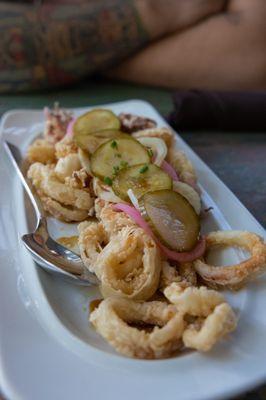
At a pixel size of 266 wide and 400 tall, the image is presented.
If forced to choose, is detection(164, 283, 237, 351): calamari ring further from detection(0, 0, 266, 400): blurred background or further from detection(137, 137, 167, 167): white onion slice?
detection(0, 0, 266, 400): blurred background

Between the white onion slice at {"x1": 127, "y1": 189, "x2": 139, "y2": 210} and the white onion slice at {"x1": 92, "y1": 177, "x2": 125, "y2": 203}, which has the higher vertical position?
the white onion slice at {"x1": 127, "y1": 189, "x2": 139, "y2": 210}

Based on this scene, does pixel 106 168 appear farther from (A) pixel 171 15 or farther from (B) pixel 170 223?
(A) pixel 171 15

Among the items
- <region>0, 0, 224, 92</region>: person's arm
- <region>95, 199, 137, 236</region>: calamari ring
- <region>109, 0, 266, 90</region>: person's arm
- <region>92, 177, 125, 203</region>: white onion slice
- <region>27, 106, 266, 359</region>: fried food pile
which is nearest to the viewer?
<region>27, 106, 266, 359</region>: fried food pile

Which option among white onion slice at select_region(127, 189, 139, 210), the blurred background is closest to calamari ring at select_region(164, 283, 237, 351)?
white onion slice at select_region(127, 189, 139, 210)

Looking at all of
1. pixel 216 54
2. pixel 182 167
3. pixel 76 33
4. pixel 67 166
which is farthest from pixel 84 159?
pixel 216 54

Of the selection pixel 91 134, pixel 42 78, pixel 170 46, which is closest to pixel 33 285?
pixel 91 134

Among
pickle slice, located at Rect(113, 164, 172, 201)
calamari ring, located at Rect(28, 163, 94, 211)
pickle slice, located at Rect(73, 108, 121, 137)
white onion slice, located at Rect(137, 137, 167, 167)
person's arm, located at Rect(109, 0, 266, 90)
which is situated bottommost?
person's arm, located at Rect(109, 0, 266, 90)

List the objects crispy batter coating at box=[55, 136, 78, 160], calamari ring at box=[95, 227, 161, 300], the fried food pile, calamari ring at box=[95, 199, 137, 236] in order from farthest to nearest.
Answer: crispy batter coating at box=[55, 136, 78, 160]
calamari ring at box=[95, 199, 137, 236]
calamari ring at box=[95, 227, 161, 300]
the fried food pile
